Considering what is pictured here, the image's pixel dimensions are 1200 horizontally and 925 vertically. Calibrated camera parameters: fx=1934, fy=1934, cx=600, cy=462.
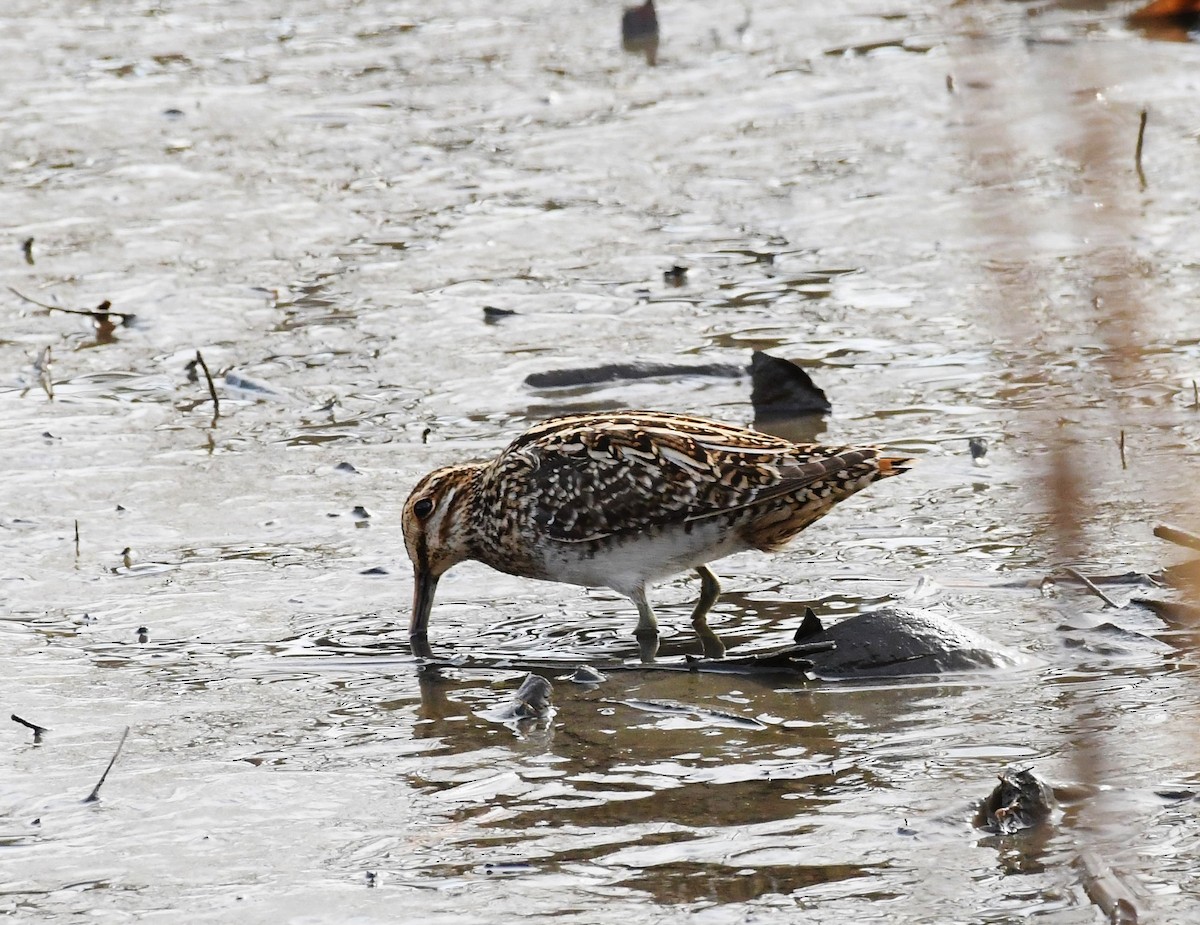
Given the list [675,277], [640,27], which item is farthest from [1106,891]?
[640,27]

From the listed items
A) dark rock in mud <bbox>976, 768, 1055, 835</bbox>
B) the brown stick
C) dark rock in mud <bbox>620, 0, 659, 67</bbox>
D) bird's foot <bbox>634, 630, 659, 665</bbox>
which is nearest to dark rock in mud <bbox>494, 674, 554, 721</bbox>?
bird's foot <bbox>634, 630, 659, 665</bbox>

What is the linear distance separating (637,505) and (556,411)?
2251 mm

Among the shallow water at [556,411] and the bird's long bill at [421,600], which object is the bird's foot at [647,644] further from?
the bird's long bill at [421,600]

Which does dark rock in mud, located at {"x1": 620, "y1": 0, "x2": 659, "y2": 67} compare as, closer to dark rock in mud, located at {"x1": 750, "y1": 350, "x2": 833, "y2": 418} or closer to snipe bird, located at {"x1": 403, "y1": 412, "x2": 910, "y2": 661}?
dark rock in mud, located at {"x1": 750, "y1": 350, "x2": 833, "y2": 418}

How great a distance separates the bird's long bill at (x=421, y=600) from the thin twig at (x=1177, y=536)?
2638mm

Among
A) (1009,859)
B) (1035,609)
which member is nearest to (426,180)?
(1035,609)

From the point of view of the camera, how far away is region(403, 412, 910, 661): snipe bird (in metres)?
7.01

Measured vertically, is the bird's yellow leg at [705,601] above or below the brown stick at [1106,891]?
above

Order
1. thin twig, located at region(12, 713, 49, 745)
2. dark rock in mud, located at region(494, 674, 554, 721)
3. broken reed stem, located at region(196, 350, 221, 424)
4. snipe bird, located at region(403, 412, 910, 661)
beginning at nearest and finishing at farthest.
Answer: thin twig, located at region(12, 713, 49, 745), dark rock in mud, located at region(494, 674, 554, 721), snipe bird, located at region(403, 412, 910, 661), broken reed stem, located at region(196, 350, 221, 424)

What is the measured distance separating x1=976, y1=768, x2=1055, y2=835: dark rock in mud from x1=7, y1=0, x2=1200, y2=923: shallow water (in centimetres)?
7

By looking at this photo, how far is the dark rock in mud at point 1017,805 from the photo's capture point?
499 cm

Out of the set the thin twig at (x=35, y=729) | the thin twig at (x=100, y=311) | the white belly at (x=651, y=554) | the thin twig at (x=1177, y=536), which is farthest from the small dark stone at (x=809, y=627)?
the thin twig at (x=100, y=311)

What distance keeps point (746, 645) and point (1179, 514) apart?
6.10ft

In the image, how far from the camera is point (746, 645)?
6.79 m
